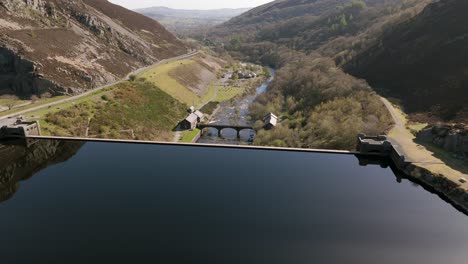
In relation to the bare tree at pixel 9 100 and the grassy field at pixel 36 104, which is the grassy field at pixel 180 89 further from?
the bare tree at pixel 9 100

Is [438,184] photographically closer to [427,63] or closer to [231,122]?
[427,63]

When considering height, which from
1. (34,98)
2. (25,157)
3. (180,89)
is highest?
(34,98)

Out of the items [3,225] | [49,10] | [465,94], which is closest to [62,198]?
[3,225]

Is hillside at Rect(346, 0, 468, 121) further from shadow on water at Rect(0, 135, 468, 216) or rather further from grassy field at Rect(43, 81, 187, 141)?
grassy field at Rect(43, 81, 187, 141)

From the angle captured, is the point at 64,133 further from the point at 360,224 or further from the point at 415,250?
the point at 415,250

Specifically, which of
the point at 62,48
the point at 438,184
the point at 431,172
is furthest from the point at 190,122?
the point at 438,184

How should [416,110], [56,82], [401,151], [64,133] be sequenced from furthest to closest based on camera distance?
[56,82], [416,110], [64,133], [401,151]
